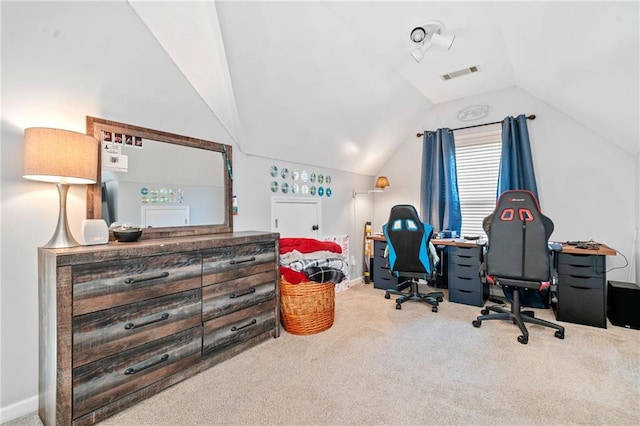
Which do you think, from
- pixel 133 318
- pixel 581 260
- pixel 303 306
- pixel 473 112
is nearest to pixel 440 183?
pixel 473 112

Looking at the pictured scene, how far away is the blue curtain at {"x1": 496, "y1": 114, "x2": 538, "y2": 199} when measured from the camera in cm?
347

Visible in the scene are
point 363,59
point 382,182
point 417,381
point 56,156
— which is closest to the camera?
point 56,156

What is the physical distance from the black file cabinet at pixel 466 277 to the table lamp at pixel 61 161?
3.49 metres

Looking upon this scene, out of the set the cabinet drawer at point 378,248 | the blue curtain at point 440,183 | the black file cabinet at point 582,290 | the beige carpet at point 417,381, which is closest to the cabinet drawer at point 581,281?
the black file cabinet at point 582,290

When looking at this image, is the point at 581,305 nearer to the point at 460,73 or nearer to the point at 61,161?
the point at 460,73

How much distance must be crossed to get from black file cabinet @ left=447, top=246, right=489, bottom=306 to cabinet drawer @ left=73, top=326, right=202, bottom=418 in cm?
284

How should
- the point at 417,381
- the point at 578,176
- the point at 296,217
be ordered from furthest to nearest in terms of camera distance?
the point at 296,217 → the point at 578,176 → the point at 417,381

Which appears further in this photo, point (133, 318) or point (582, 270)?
point (582, 270)

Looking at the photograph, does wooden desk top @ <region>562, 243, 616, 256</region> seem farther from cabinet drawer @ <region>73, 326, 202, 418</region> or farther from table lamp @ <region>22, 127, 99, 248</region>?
table lamp @ <region>22, 127, 99, 248</region>

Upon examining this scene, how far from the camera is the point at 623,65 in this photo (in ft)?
6.46

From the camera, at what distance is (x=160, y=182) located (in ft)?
7.38

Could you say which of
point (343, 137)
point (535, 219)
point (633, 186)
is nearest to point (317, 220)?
point (343, 137)

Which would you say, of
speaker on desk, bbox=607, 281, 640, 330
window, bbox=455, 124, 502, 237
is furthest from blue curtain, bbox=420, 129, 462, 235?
speaker on desk, bbox=607, 281, 640, 330

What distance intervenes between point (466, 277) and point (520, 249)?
0.98m
